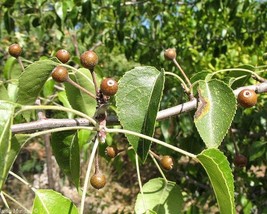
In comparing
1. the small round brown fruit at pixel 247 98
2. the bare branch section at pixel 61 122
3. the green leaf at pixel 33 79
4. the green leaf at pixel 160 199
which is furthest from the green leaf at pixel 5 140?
the small round brown fruit at pixel 247 98

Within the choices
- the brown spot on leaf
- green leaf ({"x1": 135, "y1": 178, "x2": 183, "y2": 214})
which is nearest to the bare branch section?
the brown spot on leaf

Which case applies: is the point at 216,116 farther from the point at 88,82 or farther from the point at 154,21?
the point at 154,21

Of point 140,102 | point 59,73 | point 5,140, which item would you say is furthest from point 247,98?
point 5,140

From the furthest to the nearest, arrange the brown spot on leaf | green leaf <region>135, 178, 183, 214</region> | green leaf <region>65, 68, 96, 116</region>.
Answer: green leaf <region>65, 68, 96, 116</region> → green leaf <region>135, 178, 183, 214</region> → the brown spot on leaf

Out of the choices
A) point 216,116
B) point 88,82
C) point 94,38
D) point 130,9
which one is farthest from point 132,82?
point 94,38

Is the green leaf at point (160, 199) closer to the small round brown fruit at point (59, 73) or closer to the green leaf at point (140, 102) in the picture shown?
the green leaf at point (140, 102)

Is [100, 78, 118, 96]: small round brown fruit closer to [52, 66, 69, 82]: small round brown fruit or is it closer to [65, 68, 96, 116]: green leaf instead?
[52, 66, 69, 82]: small round brown fruit
